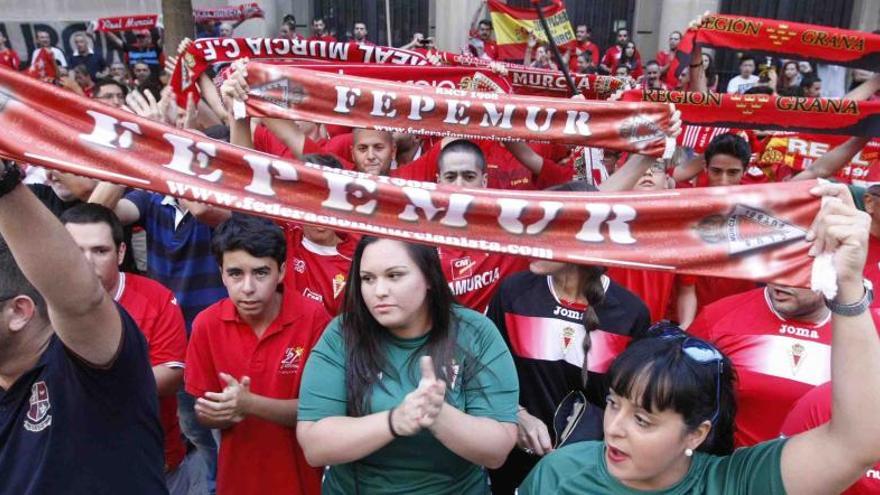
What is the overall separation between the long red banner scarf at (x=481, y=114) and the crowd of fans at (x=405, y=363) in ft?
0.75

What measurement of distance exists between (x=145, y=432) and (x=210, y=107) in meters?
3.84

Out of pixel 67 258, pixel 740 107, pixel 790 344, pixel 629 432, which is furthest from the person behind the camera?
pixel 740 107

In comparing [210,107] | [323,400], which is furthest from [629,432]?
[210,107]

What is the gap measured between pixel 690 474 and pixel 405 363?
0.85m

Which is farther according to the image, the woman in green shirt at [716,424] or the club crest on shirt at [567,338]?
the club crest on shirt at [567,338]

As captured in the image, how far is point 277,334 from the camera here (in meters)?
2.62

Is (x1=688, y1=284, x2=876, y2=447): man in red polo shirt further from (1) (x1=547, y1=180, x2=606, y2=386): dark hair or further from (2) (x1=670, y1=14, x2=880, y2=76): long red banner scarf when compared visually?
(2) (x1=670, y1=14, x2=880, y2=76): long red banner scarf

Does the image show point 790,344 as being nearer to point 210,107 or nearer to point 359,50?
point 359,50

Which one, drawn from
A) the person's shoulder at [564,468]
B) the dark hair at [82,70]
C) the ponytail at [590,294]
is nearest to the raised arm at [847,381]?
the person's shoulder at [564,468]

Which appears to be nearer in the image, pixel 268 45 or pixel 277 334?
pixel 277 334

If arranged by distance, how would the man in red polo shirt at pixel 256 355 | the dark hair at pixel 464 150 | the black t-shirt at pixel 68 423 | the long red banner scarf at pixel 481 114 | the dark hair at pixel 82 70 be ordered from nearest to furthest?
1. the black t-shirt at pixel 68 423
2. the man in red polo shirt at pixel 256 355
3. the long red banner scarf at pixel 481 114
4. the dark hair at pixel 464 150
5. the dark hair at pixel 82 70

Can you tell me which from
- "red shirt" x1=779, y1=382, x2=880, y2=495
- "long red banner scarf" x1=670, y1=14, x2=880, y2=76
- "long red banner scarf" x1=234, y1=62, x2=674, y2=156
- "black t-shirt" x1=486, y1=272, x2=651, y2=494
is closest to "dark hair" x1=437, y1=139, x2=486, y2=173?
"long red banner scarf" x1=234, y1=62, x2=674, y2=156

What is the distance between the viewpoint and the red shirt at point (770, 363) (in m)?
2.41

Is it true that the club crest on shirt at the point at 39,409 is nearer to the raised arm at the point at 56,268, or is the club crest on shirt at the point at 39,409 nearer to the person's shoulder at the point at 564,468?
the raised arm at the point at 56,268
